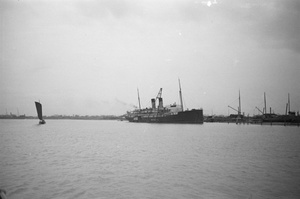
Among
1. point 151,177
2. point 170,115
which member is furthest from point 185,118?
point 151,177

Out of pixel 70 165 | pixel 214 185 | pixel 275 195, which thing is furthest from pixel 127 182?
pixel 275 195

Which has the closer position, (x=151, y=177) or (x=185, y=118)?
(x=151, y=177)

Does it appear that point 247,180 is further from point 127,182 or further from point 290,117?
point 290,117

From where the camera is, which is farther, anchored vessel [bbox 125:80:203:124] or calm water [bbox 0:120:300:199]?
anchored vessel [bbox 125:80:203:124]

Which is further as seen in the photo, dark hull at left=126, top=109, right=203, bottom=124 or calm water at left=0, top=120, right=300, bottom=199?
dark hull at left=126, top=109, right=203, bottom=124

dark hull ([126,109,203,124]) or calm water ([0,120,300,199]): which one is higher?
dark hull ([126,109,203,124])

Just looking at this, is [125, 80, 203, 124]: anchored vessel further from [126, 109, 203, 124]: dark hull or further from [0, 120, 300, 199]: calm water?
[0, 120, 300, 199]: calm water

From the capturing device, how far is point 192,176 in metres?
12.6

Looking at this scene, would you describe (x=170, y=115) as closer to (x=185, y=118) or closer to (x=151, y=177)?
(x=185, y=118)

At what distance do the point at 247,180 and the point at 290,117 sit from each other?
8234 cm

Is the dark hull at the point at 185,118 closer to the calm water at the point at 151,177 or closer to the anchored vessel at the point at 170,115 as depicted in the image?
the anchored vessel at the point at 170,115

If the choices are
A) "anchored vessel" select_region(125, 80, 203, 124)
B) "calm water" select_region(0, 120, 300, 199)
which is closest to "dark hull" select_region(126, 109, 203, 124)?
"anchored vessel" select_region(125, 80, 203, 124)

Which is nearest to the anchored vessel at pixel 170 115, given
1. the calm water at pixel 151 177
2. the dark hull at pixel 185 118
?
the dark hull at pixel 185 118

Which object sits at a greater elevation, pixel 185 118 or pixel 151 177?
pixel 185 118
